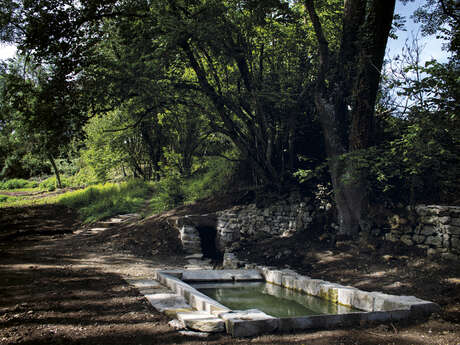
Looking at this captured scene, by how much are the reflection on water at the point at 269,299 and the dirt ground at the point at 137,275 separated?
3.02ft

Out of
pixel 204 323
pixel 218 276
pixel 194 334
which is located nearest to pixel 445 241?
pixel 218 276

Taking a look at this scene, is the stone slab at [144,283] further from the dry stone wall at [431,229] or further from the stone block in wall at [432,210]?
the stone block in wall at [432,210]

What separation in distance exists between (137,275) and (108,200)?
33.1ft

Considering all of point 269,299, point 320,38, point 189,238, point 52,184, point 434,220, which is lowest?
point 269,299

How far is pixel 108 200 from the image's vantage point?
1631cm

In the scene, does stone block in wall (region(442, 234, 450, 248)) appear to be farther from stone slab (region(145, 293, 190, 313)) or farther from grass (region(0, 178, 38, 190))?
grass (region(0, 178, 38, 190))

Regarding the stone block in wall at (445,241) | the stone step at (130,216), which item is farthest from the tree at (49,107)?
the stone block in wall at (445,241)

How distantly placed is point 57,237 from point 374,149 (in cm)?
1070

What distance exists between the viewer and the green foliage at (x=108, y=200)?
15180mm

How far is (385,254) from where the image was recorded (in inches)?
265

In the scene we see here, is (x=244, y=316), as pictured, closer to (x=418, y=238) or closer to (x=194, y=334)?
(x=194, y=334)

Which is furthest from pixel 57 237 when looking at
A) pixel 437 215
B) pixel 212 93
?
pixel 437 215

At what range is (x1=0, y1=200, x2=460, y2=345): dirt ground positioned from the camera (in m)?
3.62

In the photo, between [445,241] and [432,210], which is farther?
[432,210]
